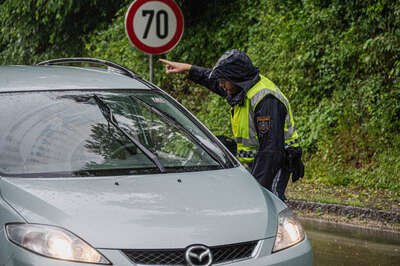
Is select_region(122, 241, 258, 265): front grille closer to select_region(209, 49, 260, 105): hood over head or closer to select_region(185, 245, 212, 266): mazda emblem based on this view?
select_region(185, 245, 212, 266): mazda emblem

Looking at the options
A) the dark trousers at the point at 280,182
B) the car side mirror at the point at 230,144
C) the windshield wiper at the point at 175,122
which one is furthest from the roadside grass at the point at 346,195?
the windshield wiper at the point at 175,122

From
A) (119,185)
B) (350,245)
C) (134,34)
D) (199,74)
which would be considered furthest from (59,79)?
(134,34)

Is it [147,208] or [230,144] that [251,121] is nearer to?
[230,144]

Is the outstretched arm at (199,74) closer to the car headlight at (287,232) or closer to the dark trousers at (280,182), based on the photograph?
the dark trousers at (280,182)

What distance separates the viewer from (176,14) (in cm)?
1123

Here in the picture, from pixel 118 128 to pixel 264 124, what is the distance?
3.67ft

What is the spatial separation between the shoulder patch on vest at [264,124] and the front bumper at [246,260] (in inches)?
54.2

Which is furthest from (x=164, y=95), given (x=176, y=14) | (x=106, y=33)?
(x=106, y=33)

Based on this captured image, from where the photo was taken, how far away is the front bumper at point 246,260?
4.41 metres

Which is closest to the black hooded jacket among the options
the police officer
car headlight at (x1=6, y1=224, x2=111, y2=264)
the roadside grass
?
the police officer

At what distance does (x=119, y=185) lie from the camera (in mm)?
5031

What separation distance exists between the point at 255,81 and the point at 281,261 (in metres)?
2.04

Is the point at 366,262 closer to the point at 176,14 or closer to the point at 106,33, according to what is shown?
the point at 176,14

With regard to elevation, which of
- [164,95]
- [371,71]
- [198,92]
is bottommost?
[198,92]
